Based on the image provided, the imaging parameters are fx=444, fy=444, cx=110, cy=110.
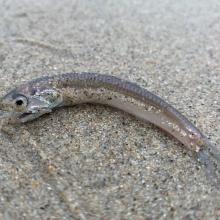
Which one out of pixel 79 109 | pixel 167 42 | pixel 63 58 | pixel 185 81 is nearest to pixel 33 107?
pixel 79 109

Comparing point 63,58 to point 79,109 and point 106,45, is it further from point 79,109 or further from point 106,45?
point 79,109

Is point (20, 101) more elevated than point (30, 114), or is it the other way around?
point (20, 101)

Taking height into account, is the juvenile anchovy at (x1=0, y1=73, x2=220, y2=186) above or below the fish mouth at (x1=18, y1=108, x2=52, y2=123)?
above

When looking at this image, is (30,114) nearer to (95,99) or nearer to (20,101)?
(20,101)

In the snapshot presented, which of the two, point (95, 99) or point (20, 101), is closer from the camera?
point (20, 101)

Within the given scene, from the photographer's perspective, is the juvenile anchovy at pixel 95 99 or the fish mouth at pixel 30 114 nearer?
the juvenile anchovy at pixel 95 99

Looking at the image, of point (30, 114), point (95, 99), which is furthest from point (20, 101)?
point (95, 99)

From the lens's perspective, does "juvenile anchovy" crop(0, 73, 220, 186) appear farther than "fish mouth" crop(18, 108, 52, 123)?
No

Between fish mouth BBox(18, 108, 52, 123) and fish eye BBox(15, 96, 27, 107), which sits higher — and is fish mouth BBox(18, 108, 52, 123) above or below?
below
